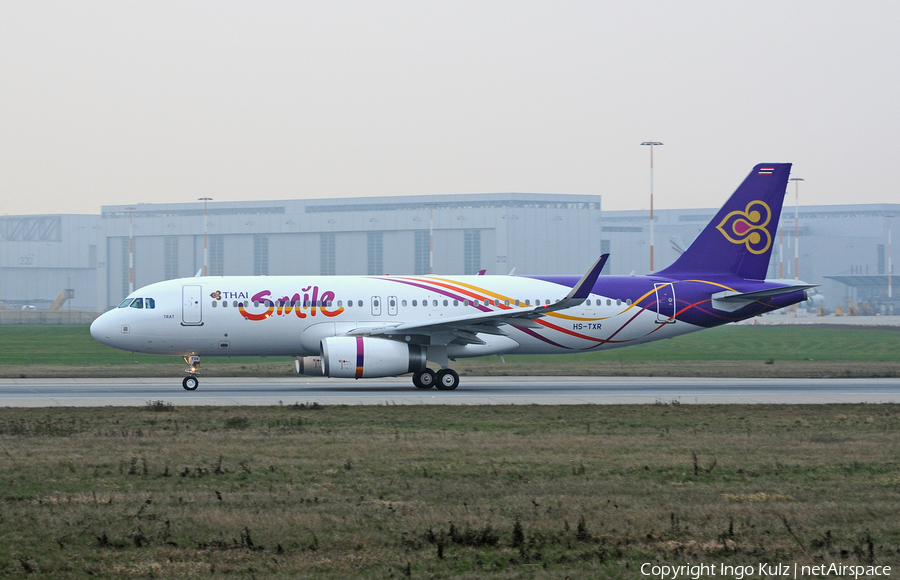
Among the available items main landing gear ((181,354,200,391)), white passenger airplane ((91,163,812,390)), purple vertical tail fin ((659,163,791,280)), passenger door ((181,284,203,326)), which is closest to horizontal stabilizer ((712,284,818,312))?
white passenger airplane ((91,163,812,390))

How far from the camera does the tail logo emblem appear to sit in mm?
31938

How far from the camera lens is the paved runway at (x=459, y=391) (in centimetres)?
2439

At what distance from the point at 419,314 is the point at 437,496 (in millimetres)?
18712

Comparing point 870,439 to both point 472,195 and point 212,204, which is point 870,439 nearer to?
point 472,195

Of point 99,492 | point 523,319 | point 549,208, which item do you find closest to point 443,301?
point 523,319

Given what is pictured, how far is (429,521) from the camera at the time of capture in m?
9.95

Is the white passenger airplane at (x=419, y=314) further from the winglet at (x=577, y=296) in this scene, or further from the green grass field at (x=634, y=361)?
the green grass field at (x=634, y=361)

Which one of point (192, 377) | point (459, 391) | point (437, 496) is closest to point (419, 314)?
point (459, 391)

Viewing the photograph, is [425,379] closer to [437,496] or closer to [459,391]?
[459,391]

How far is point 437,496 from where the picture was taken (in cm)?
1138

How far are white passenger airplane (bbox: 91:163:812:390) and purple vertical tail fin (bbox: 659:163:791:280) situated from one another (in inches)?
13.1

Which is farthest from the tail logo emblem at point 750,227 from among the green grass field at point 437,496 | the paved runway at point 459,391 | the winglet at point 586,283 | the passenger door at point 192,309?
the passenger door at point 192,309

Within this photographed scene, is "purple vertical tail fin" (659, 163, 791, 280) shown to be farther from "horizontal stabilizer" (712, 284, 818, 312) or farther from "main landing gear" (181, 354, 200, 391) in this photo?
"main landing gear" (181, 354, 200, 391)

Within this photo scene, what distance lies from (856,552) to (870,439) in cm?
890
